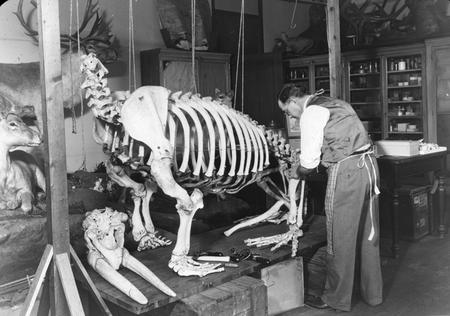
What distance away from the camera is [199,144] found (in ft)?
14.3

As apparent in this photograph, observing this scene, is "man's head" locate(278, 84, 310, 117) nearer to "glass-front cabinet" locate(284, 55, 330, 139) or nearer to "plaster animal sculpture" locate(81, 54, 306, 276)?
"plaster animal sculpture" locate(81, 54, 306, 276)

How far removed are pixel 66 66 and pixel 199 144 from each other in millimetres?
3316

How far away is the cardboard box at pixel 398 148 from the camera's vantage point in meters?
6.09

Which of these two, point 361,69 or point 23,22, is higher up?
point 23,22

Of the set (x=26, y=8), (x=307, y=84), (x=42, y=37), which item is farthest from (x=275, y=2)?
(x=42, y=37)

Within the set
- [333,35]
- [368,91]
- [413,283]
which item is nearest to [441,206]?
[413,283]

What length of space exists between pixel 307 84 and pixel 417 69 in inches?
81.7

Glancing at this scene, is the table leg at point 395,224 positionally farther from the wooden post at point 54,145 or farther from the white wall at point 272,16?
the white wall at point 272,16

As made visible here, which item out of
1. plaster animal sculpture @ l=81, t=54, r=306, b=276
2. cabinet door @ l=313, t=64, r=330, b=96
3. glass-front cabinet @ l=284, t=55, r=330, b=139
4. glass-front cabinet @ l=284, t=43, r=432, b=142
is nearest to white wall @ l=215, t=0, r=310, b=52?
glass-front cabinet @ l=284, t=55, r=330, b=139

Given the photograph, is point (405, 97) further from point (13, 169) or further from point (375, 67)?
point (13, 169)

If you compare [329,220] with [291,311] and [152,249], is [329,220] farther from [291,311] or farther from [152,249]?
[152,249]

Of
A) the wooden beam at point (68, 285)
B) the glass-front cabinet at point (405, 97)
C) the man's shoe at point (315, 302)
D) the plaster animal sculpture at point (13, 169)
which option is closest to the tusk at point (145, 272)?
the wooden beam at point (68, 285)

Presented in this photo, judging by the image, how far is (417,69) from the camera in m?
9.12

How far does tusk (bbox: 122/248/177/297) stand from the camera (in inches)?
141
